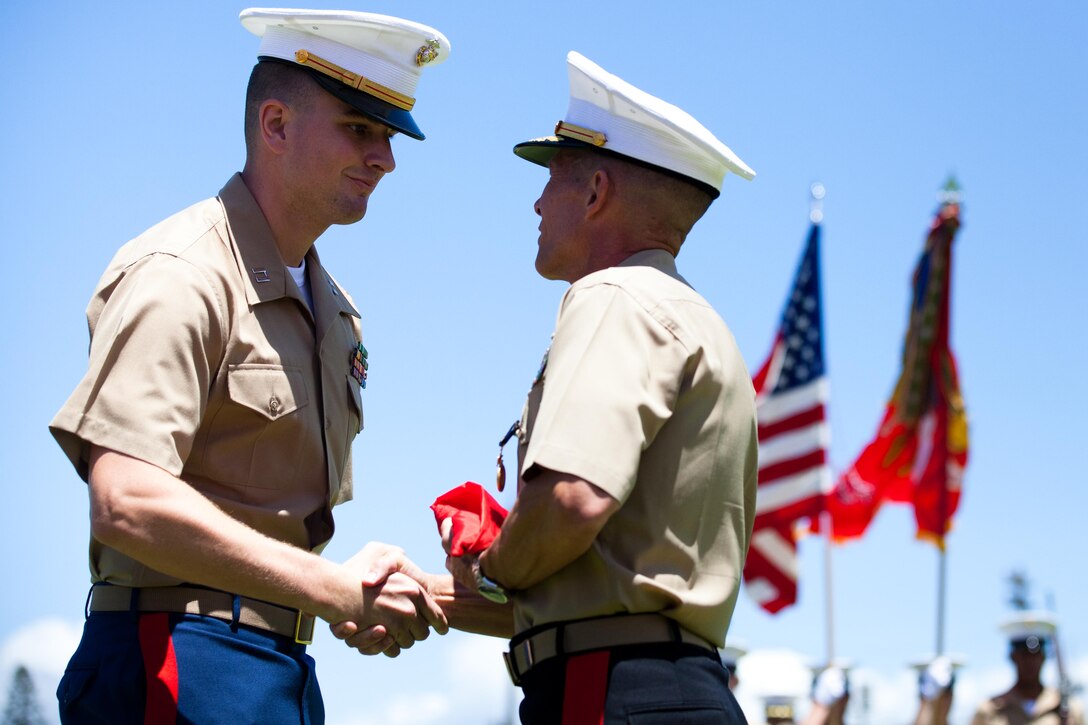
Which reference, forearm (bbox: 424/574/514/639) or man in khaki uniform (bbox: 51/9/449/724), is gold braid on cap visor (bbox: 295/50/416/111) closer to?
man in khaki uniform (bbox: 51/9/449/724)

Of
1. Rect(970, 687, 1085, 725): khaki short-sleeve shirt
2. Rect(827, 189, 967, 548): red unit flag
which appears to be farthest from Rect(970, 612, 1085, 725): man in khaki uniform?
Rect(827, 189, 967, 548): red unit flag

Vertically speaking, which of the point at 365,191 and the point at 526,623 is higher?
the point at 365,191

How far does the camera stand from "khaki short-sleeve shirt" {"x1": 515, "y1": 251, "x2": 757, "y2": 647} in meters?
3.49

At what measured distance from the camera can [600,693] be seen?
3537 millimetres

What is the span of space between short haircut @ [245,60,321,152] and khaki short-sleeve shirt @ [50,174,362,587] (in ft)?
0.61

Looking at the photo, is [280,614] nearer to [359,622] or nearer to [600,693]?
[359,622]

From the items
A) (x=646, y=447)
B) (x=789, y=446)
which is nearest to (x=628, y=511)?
(x=646, y=447)

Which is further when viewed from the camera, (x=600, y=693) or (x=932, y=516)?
(x=932, y=516)

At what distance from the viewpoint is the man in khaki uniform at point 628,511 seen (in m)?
3.49

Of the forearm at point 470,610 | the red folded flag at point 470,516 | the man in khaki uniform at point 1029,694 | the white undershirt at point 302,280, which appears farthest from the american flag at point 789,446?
the red folded flag at point 470,516

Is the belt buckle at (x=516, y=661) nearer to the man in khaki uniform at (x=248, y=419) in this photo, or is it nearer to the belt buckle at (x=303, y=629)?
the man in khaki uniform at (x=248, y=419)

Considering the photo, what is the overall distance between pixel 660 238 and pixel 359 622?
4.71 feet

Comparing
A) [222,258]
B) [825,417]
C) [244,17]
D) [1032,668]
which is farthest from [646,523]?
[825,417]

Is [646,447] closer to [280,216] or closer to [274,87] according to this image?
[280,216]
